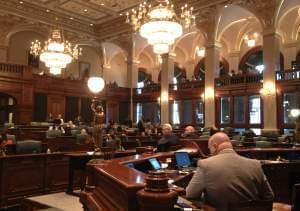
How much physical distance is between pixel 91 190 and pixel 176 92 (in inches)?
637

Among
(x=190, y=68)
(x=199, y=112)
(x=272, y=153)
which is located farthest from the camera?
(x=190, y=68)

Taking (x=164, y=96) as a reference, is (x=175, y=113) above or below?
below

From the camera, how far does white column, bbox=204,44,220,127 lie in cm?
1666

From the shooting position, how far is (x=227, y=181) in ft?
8.36

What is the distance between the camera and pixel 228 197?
8.34 ft

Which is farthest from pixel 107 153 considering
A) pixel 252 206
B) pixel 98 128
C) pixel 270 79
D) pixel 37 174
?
pixel 270 79

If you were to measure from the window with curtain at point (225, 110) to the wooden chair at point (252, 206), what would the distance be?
580 inches

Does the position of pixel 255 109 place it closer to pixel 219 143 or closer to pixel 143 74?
pixel 143 74

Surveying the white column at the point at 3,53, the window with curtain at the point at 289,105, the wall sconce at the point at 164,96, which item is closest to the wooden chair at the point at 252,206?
the window with curtain at the point at 289,105

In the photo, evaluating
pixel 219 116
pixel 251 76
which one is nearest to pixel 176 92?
pixel 219 116

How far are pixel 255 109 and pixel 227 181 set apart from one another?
560 inches

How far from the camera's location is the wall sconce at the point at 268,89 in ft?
47.4

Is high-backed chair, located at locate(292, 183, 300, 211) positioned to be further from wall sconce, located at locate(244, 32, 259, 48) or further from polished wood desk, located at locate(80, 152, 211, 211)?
wall sconce, located at locate(244, 32, 259, 48)

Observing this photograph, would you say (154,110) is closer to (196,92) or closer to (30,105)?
(196,92)
